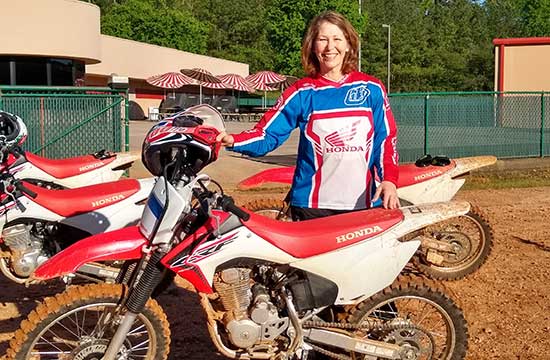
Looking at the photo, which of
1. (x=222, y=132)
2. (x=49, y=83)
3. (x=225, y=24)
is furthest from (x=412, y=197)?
(x=225, y=24)

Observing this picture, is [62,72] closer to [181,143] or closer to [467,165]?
[467,165]

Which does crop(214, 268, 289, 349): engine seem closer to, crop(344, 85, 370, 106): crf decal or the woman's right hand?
the woman's right hand

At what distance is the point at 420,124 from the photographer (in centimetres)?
1440

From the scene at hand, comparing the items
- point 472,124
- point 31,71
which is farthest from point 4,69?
point 472,124

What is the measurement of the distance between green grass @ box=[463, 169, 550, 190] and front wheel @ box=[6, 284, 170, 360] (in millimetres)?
9667

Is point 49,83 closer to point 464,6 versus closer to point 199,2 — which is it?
point 199,2

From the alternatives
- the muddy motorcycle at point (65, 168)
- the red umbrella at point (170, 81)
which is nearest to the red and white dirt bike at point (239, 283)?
the muddy motorcycle at point (65, 168)

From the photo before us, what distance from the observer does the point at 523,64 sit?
2609 cm

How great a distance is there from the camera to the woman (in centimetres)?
404

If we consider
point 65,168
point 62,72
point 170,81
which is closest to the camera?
point 65,168

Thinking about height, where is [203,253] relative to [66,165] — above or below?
below

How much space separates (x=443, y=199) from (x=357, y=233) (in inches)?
107

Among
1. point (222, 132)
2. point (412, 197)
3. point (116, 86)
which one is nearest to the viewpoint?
point (222, 132)

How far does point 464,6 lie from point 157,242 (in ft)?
328
